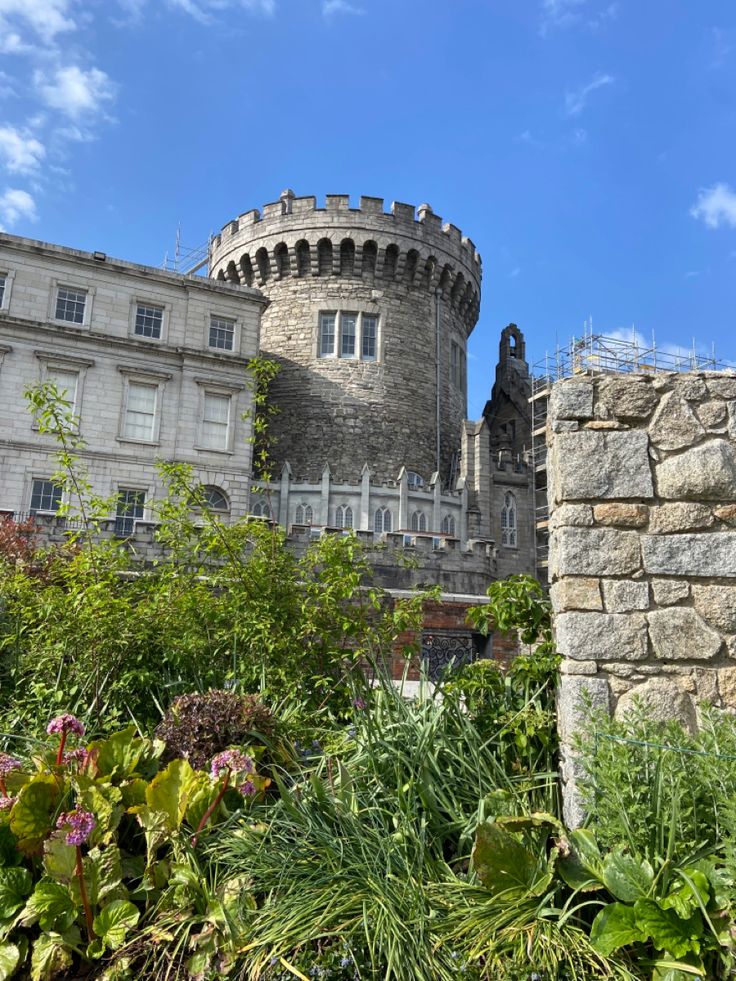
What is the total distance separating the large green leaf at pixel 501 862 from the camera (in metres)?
3.29

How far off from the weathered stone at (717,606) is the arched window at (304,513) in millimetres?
22879

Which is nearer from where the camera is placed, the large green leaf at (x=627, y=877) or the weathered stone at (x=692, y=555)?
the large green leaf at (x=627, y=877)

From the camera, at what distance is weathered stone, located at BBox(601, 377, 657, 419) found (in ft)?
13.8

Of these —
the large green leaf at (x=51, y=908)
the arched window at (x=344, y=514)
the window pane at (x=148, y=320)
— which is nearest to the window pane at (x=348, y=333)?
the arched window at (x=344, y=514)

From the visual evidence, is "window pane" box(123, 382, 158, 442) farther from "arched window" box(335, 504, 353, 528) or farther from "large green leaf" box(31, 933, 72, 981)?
"large green leaf" box(31, 933, 72, 981)

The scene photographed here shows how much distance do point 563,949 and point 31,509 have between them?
2167cm

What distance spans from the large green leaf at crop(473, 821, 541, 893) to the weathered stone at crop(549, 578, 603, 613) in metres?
1.20

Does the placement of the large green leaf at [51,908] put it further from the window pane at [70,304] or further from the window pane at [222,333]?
the window pane at [222,333]

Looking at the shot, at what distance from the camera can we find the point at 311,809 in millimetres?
3723

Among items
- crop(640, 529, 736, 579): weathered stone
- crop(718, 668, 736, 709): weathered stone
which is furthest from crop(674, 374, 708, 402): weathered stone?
crop(718, 668, 736, 709): weathered stone

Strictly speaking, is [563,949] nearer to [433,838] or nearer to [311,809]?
[433,838]

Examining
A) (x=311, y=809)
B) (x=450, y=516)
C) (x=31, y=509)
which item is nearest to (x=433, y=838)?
(x=311, y=809)

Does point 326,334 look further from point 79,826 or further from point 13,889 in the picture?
point 79,826

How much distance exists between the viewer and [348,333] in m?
30.5
